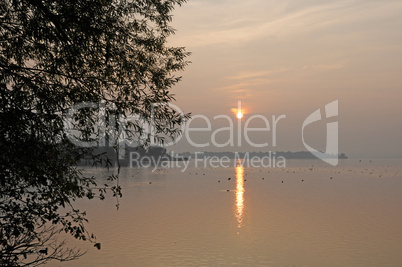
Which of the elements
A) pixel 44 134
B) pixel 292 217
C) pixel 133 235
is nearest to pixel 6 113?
pixel 44 134

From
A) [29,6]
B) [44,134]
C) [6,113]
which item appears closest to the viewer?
[6,113]

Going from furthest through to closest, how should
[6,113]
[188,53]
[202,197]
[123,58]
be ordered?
1. [202,197]
2. [188,53]
3. [123,58]
4. [6,113]

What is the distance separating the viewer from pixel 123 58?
15.9 m

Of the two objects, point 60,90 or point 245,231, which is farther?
point 245,231

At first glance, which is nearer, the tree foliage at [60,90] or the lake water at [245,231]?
the tree foliage at [60,90]

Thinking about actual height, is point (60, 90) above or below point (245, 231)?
above

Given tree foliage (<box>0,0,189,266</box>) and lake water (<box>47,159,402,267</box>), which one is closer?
tree foliage (<box>0,0,189,266</box>)

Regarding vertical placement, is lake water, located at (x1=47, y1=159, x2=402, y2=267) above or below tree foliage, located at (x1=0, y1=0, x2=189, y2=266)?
below

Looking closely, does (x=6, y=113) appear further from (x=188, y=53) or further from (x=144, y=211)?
(x=144, y=211)

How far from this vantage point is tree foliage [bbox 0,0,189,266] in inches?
501

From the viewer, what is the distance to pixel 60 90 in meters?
14.6

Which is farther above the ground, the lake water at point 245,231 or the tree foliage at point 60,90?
the tree foliage at point 60,90

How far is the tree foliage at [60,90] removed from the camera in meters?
12.7

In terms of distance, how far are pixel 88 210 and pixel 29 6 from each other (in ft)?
232
